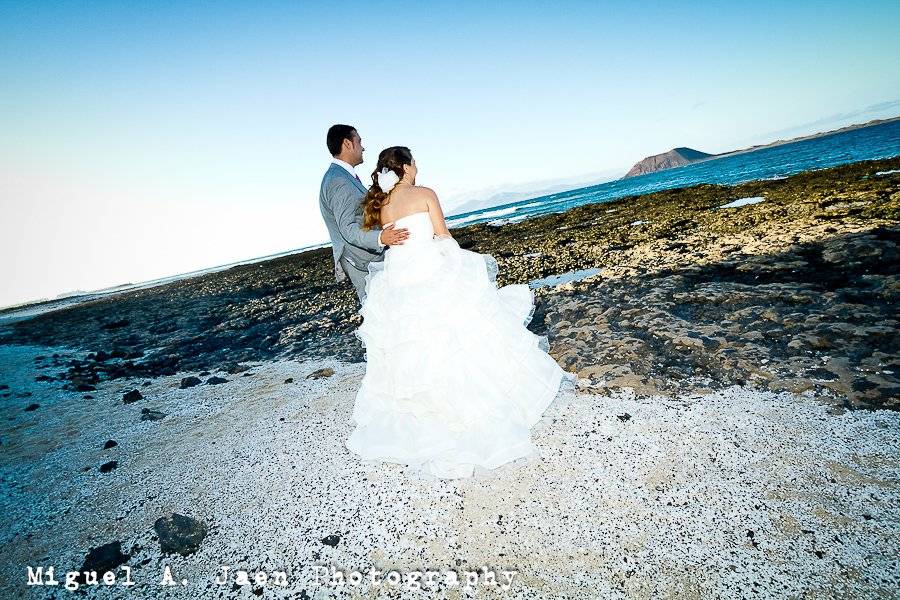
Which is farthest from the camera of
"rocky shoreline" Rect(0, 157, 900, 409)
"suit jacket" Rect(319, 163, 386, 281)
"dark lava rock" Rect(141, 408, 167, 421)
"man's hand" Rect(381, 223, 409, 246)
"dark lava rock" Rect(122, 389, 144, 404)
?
"dark lava rock" Rect(122, 389, 144, 404)

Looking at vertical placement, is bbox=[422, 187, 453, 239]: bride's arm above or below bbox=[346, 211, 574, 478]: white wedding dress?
above

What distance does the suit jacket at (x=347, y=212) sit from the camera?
15.2 ft

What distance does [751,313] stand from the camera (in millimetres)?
5605

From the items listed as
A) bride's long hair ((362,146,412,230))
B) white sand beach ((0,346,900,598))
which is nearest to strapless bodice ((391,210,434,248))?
bride's long hair ((362,146,412,230))

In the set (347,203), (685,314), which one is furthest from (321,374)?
(685,314)

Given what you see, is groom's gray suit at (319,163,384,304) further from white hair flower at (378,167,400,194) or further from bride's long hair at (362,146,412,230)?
white hair flower at (378,167,400,194)

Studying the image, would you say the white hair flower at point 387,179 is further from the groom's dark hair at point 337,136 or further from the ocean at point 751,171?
the ocean at point 751,171

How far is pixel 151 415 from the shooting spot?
5.72 metres

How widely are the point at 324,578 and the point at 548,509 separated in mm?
1686

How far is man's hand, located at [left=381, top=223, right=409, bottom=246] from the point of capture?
4.20 metres

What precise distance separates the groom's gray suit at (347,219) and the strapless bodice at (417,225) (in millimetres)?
427

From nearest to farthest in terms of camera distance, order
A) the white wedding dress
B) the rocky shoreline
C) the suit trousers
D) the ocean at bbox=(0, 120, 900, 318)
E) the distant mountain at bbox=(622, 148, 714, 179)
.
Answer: the white wedding dress < the rocky shoreline < the suit trousers < the ocean at bbox=(0, 120, 900, 318) < the distant mountain at bbox=(622, 148, 714, 179)

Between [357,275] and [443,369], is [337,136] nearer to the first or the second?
[357,275]

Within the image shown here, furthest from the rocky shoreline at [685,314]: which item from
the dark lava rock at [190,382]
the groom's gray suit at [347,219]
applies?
the groom's gray suit at [347,219]
